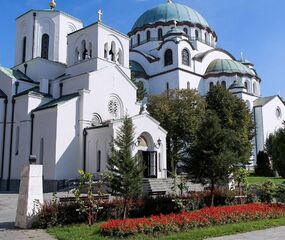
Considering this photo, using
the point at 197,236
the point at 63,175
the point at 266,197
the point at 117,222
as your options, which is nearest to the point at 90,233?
the point at 117,222

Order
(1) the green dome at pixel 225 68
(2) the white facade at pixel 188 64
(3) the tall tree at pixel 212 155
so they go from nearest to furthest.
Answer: (3) the tall tree at pixel 212 155
(2) the white facade at pixel 188 64
(1) the green dome at pixel 225 68

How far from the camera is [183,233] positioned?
1029 centimetres

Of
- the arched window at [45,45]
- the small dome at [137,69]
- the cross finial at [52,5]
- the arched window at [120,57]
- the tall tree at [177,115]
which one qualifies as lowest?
the tall tree at [177,115]

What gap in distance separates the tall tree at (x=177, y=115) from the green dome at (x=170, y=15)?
20228 millimetres

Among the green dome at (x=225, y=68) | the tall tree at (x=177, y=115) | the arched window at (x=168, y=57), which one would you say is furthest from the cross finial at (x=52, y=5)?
the green dome at (x=225, y=68)

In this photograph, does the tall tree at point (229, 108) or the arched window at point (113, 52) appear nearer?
the arched window at point (113, 52)

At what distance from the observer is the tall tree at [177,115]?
31.2 m

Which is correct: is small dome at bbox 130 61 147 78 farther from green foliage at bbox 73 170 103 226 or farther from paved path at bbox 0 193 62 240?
green foliage at bbox 73 170 103 226

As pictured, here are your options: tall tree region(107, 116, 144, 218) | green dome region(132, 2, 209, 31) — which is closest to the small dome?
green dome region(132, 2, 209, 31)

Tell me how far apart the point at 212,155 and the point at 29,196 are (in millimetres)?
7434

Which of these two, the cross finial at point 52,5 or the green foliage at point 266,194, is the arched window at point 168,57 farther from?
the green foliage at point 266,194

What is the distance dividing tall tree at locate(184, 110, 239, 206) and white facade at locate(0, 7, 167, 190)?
893 cm

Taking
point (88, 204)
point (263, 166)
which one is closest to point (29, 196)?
point (88, 204)

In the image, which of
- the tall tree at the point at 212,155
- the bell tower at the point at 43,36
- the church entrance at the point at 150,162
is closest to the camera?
the tall tree at the point at 212,155
